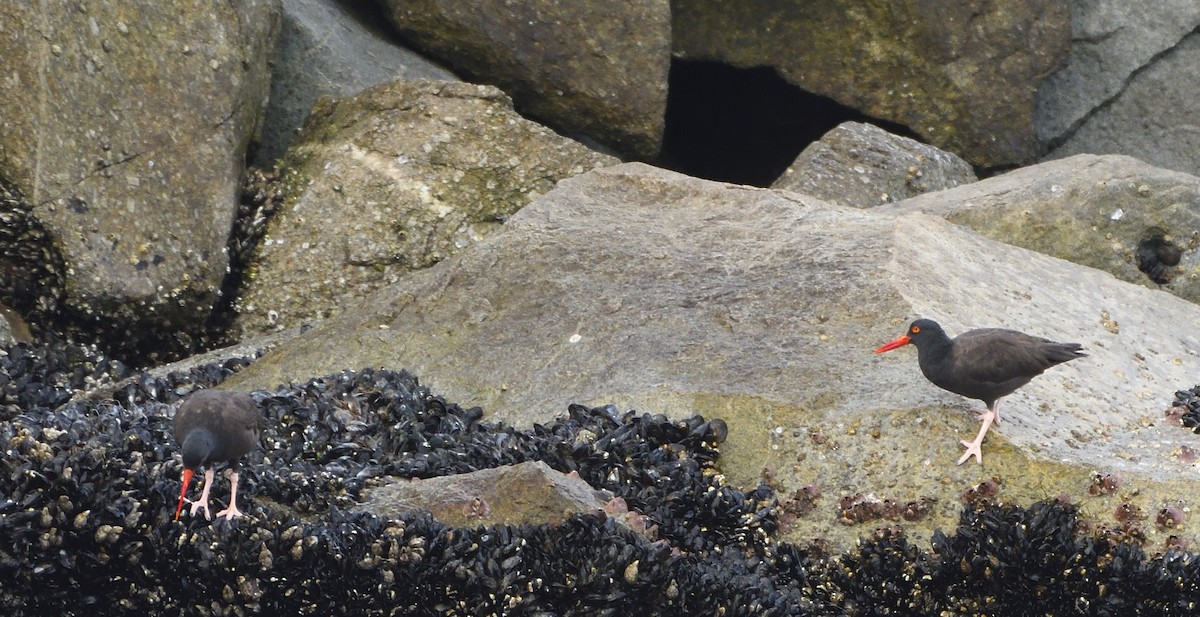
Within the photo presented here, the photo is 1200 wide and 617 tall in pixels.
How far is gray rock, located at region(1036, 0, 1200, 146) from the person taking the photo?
14.7m

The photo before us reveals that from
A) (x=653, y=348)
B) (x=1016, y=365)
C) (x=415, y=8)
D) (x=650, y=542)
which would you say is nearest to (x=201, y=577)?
(x=650, y=542)

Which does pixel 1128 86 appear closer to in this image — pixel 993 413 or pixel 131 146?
pixel 993 413

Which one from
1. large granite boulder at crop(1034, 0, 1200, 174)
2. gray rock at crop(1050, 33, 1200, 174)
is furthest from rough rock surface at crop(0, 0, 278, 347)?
gray rock at crop(1050, 33, 1200, 174)

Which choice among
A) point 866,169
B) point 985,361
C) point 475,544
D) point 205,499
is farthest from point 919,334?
point 866,169

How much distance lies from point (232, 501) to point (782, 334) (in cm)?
302

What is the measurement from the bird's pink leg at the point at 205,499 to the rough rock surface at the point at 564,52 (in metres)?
6.16

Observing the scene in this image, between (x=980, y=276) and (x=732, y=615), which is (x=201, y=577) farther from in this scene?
(x=980, y=276)

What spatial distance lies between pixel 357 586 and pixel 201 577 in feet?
2.16

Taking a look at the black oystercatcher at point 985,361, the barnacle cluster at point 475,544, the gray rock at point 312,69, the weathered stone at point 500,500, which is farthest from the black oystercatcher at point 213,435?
the gray rock at point 312,69

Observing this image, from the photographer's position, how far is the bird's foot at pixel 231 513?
651 centimetres

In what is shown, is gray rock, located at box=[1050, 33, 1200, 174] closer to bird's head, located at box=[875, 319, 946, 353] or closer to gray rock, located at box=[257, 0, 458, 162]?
gray rock, located at box=[257, 0, 458, 162]

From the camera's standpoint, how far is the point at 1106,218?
10.3 metres

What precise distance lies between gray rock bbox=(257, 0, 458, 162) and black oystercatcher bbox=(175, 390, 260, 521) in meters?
5.43

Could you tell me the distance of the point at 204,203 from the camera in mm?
10500
